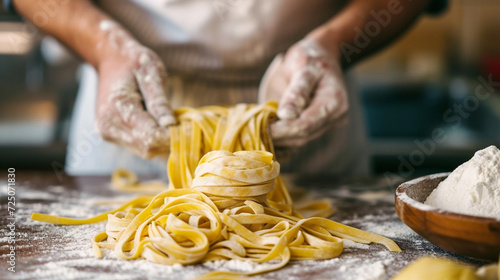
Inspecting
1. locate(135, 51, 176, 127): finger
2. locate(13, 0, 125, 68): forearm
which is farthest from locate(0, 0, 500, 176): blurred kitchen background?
locate(135, 51, 176, 127): finger

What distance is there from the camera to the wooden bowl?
0.91 m

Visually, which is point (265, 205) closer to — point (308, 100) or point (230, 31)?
point (308, 100)

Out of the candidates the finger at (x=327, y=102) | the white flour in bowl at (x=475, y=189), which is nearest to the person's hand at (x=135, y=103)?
the finger at (x=327, y=102)

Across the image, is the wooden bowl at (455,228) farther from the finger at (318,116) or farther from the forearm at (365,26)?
the forearm at (365,26)

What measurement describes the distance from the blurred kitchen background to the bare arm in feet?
8.65

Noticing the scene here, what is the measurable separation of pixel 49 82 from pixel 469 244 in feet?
14.8

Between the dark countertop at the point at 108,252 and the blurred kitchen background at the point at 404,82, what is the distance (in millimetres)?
2728

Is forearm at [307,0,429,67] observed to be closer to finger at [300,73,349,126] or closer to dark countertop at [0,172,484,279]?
finger at [300,73,349,126]

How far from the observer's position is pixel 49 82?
4.76m

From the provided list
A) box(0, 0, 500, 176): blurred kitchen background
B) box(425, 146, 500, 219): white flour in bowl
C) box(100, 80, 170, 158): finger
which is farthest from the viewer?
box(0, 0, 500, 176): blurred kitchen background

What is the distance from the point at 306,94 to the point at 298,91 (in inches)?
1.4

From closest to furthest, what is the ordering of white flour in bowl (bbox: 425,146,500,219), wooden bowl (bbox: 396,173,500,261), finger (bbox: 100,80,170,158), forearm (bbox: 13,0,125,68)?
wooden bowl (bbox: 396,173,500,261), white flour in bowl (bbox: 425,146,500,219), finger (bbox: 100,80,170,158), forearm (bbox: 13,0,125,68)

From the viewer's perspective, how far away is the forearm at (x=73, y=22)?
6.09ft

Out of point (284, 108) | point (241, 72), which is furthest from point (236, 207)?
point (241, 72)
